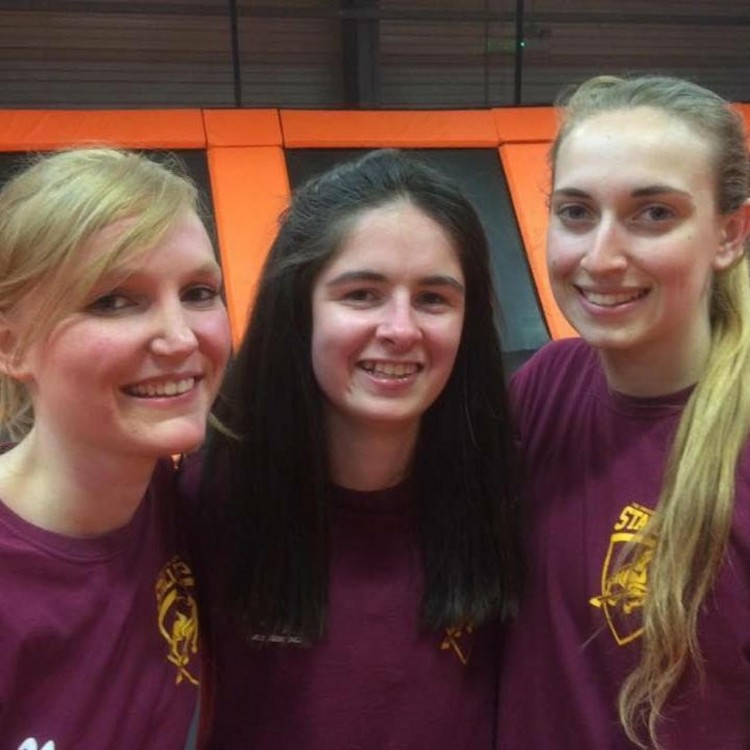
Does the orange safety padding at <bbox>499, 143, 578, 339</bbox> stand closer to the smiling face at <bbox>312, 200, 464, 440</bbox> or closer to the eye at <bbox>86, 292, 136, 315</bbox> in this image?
the smiling face at <bbox>312, 200, 464, 440</bbox>

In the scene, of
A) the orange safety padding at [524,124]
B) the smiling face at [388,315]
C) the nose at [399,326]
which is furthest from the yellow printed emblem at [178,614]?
the orange safety padding at [524,124]

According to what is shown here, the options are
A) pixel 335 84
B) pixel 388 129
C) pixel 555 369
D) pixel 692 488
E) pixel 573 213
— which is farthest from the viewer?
pixel 335 84

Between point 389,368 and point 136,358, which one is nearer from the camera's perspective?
point 136,358

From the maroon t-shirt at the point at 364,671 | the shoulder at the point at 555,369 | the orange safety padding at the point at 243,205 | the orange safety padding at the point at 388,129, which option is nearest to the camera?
the maroon t-shirt at the point at 364,671

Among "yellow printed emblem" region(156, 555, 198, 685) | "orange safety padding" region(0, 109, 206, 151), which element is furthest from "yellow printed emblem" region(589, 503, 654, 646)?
"orange safety padding" region(0, 109, 206, 151)

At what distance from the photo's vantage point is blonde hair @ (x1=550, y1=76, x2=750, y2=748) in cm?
121

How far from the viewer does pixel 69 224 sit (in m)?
1.06

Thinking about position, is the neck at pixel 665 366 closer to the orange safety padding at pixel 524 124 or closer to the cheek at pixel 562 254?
the cheek at pixel 562 254

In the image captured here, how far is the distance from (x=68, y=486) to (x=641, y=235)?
81 centimetres

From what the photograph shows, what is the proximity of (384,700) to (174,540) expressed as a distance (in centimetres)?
37

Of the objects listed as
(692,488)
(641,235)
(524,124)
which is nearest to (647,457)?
(692,488)

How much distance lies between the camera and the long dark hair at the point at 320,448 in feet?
4.38

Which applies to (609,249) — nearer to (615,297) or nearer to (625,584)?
(615,297)

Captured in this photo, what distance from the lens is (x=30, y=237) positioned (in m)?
1.07
